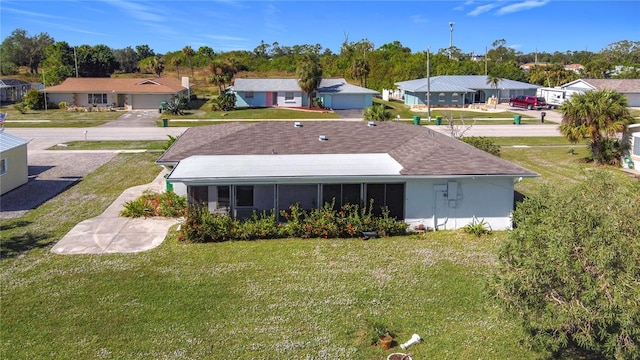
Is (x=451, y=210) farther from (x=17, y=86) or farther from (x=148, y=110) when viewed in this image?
(x=17, y=86)

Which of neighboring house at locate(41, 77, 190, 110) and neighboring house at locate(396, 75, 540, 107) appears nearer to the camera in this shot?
neighboring house at locate(41, 77, 190, 110)

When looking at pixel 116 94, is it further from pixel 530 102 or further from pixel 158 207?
pixel 530 102

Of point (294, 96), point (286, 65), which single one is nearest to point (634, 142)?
point (294, 96)

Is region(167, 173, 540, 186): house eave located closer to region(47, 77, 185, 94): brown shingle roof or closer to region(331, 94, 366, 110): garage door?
region(331, 94, 366, 110): garage door

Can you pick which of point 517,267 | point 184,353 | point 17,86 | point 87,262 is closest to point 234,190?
point 87,262

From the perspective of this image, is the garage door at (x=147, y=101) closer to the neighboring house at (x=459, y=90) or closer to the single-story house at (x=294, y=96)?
the single-story house at (x=294, y=96)

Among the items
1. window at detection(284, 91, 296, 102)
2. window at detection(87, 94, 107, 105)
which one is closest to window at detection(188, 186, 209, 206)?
window at detection(284, 91, 296, 102)
